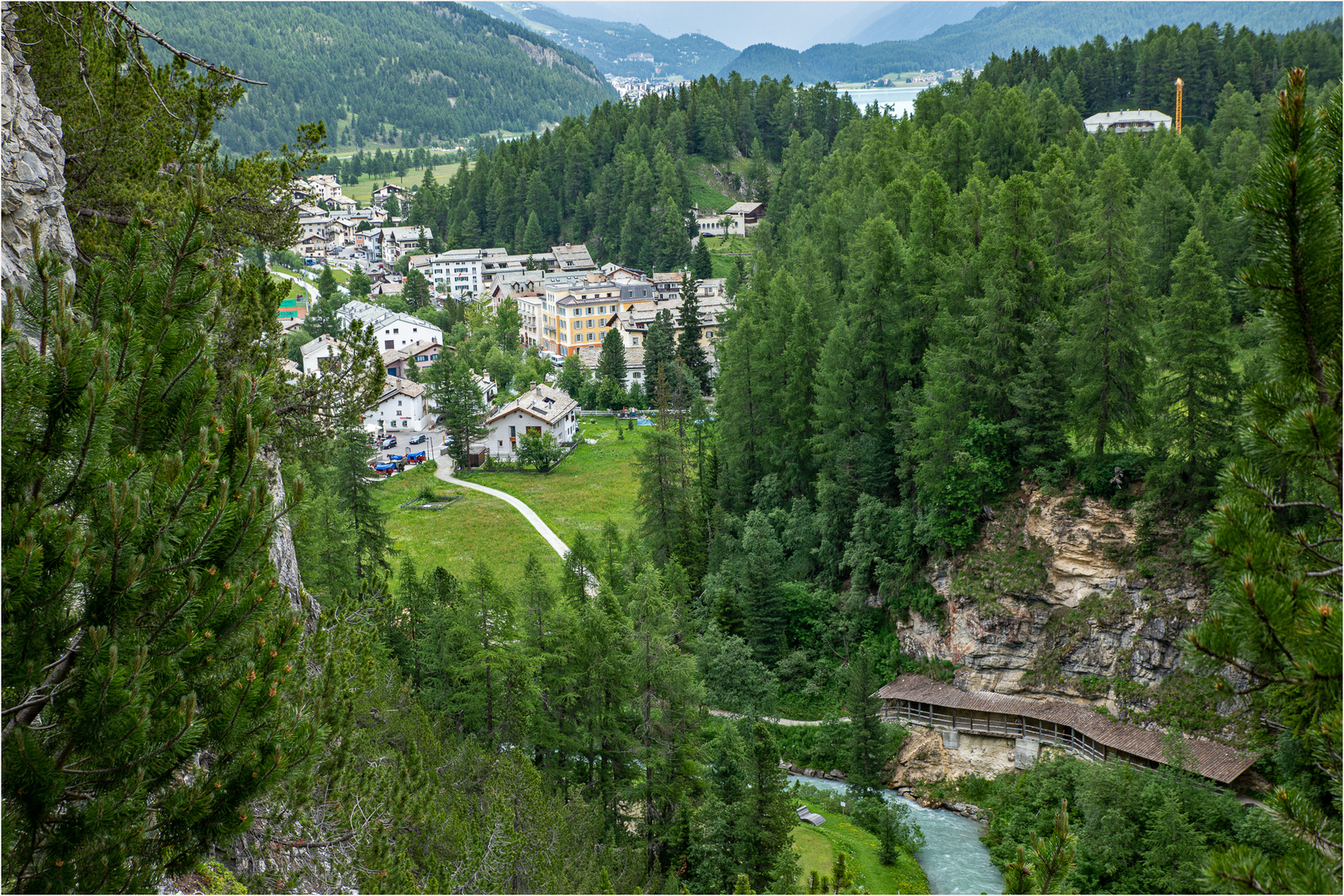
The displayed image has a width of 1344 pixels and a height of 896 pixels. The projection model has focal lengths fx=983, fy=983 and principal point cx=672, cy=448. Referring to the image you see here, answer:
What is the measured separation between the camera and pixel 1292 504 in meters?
5.70

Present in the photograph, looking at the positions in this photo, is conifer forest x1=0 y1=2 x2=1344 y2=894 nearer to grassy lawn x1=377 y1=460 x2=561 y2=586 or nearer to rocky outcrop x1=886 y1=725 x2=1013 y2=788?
rocky outcrop x1=886 y1=725 x2=1013 y2=788

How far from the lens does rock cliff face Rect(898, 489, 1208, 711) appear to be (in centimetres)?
2845

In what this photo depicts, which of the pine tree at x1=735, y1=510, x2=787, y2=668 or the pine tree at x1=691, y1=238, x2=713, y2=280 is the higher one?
the pine tree at x1=691, y1=238, x2=713, y2=280

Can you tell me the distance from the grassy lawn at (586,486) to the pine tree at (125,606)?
141ft

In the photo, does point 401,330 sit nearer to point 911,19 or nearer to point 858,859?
point 858,859

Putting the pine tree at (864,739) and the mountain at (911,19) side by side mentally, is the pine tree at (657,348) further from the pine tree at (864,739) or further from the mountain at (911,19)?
the mountain at (911,19)

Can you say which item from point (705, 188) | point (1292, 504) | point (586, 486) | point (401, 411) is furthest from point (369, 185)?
point (1292, 504)

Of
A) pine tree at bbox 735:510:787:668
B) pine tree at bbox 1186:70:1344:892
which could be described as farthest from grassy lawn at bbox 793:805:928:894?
pine tree at bbox 1186:70:1344:892

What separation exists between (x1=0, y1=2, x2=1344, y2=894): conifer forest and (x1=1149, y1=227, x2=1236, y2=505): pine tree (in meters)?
0.14

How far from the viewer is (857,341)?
37.9m

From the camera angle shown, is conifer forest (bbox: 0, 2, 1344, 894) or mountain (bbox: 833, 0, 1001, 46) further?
mountain (bbox: 833, 0, 1001, 46)

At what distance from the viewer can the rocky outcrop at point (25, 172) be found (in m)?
10.6

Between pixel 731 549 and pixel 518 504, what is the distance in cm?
2004

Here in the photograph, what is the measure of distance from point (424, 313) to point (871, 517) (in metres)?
76.8
